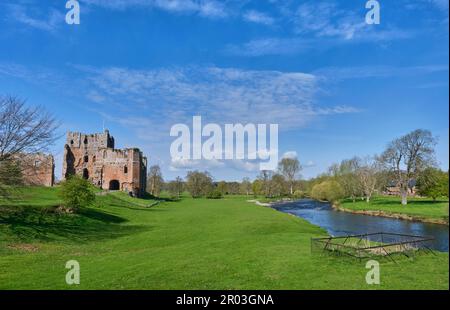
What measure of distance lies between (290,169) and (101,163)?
7146cm

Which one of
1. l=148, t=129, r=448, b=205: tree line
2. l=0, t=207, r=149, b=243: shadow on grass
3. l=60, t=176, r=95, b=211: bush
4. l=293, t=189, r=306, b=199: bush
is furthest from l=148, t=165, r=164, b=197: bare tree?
l=0, t=207, r=149, b=243: shadow on grass

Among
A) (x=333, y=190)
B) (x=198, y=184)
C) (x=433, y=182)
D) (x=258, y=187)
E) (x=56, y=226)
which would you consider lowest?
(x=56, y=226)

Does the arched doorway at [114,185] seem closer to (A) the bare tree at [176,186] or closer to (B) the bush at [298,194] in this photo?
(A) the bare tree at [176,186]

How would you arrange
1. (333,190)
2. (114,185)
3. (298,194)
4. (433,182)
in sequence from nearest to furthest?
(433,182), (114,185), (333,190), (298,194)

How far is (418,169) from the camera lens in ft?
210

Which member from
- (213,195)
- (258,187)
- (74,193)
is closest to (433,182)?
(74,193)

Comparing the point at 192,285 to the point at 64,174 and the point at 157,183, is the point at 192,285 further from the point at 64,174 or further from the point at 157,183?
the point at 157,183

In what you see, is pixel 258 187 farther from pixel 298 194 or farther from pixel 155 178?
Answer: pixel 155 178

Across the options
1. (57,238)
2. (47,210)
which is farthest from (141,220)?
(57,238)

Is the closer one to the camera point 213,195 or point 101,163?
point 101,163

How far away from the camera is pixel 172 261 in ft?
63.6

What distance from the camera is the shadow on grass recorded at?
26656mm

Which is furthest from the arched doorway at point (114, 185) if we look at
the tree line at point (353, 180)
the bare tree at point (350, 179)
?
the bare tree at point (350, 179)

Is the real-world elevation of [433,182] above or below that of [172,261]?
above
